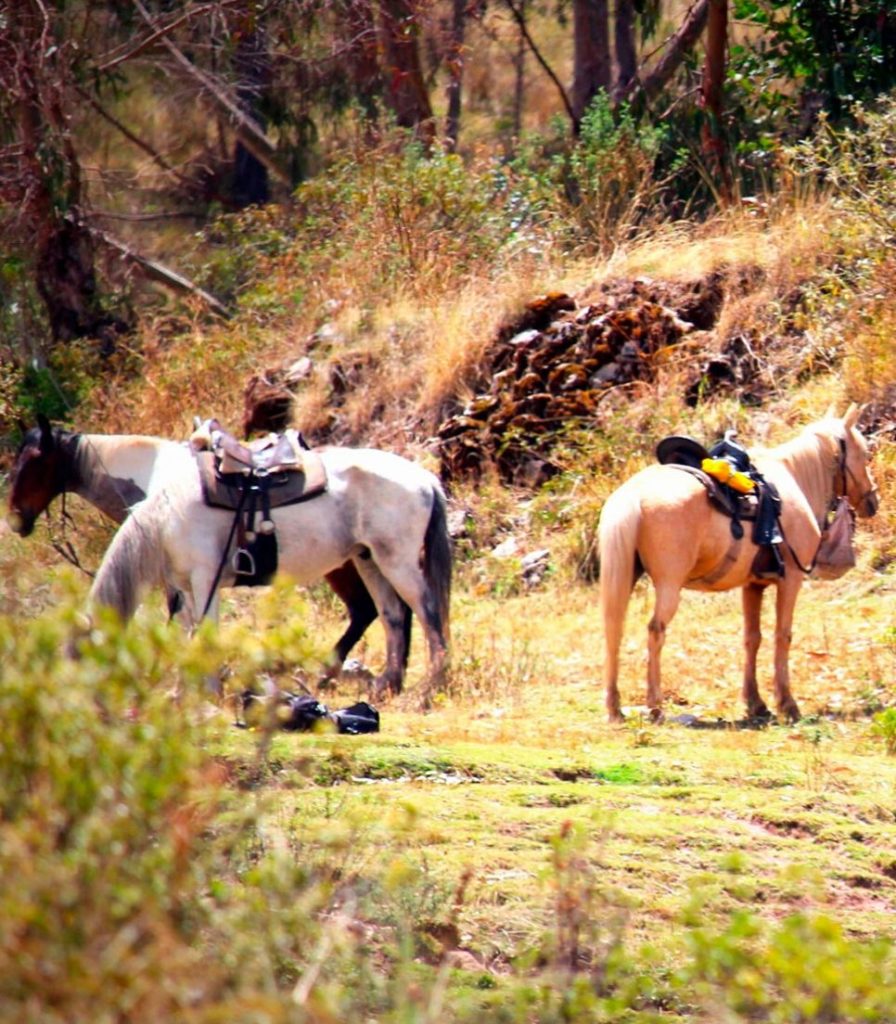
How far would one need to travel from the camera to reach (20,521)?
11.9 m

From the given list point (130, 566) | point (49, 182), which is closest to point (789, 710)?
point (130, 566)

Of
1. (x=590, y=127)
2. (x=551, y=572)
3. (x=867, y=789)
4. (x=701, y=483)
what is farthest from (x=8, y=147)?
(x=867, y=789)

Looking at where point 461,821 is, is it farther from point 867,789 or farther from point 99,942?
point 99,942

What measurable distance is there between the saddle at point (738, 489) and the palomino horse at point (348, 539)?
157 cm

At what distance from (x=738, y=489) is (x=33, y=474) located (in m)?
4.38

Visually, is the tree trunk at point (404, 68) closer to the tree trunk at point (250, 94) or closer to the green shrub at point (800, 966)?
the tree trunk at point (250, 94)

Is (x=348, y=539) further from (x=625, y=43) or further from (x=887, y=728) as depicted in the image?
(x=625, y=43)

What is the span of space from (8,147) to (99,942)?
20.3 metres

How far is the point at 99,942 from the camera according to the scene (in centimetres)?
314

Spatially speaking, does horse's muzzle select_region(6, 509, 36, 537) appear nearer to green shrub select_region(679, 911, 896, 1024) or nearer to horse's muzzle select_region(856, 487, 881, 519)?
horse's muzzle select_region(856, 487, 881, 519)

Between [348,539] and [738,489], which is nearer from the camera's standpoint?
[738,489]

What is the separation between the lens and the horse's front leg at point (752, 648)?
1095 cm

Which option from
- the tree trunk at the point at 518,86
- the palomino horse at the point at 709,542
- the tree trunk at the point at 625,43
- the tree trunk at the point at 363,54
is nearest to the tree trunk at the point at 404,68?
the tree trunk at the point at 363,54

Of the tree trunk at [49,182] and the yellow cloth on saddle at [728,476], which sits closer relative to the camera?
the yellow cloth on saddle at [728,476]
